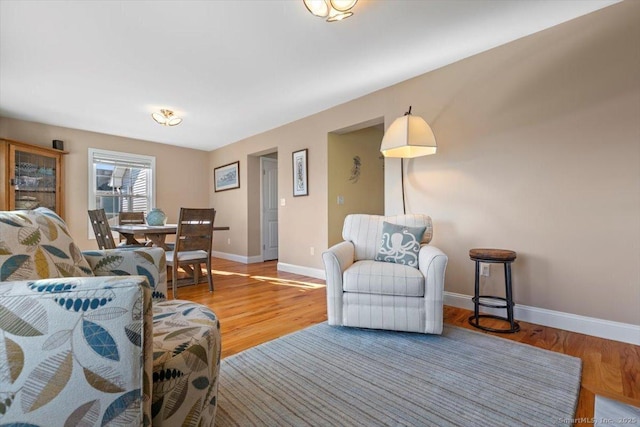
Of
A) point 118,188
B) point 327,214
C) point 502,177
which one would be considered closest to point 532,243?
point 502,177

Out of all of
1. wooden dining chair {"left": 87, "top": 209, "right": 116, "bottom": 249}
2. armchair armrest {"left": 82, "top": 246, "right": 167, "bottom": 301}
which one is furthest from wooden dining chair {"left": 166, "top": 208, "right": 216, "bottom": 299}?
armchair armrest {"left": 82, "top": 246, "right": 167, "bottom": 301}

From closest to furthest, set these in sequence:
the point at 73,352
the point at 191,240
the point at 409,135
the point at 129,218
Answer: the point at 73,352
the point at 409,135
the point at 191,240
the point at 129,218

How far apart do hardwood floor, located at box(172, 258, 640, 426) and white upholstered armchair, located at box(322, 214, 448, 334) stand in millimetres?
436

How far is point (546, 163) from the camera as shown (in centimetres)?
223

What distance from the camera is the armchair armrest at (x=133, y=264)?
1321 millimetres

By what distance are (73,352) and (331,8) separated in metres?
2.14

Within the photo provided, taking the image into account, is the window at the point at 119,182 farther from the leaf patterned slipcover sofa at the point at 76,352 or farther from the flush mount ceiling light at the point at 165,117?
the leaf patterned slipcover sofa at the point at 76,352

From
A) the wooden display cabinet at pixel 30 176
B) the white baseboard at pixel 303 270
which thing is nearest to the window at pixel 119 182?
the wooden display cabinet at pixel 30 176

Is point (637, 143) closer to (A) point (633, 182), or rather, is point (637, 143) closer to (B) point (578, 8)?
(A) point (633, 182)

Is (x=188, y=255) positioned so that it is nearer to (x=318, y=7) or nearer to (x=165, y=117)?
(x=165, y=117)

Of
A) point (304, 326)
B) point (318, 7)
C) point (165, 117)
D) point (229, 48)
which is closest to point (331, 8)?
point (318, 7)

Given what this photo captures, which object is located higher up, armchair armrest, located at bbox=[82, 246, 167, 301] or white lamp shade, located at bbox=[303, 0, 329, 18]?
white lamp shade, located at bbox=[303, 0, 329, 18]

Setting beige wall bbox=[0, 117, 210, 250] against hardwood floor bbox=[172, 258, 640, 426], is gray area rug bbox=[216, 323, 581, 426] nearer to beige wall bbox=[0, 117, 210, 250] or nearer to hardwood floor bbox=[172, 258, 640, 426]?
hardwood floor bbox=[172, 258, 640, 426]

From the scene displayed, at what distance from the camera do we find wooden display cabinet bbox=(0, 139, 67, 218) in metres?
3.66
